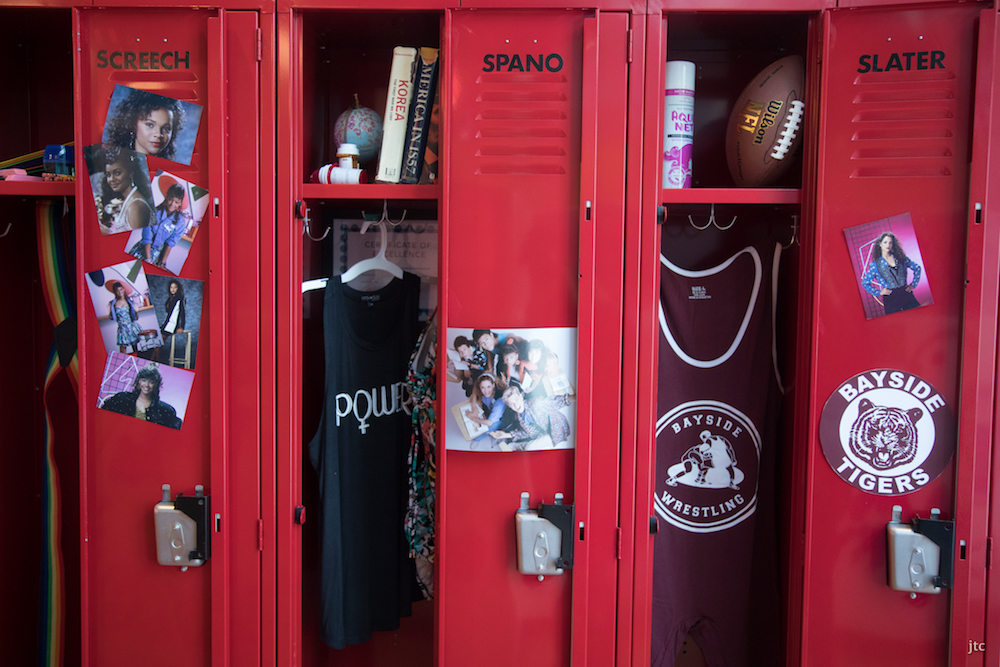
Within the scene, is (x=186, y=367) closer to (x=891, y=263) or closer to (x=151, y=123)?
(x=151, y=123)

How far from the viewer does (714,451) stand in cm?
162

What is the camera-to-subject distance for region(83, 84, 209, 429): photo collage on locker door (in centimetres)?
144

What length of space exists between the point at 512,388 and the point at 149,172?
107 centimetres

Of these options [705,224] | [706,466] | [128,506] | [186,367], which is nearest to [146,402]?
[186,367]

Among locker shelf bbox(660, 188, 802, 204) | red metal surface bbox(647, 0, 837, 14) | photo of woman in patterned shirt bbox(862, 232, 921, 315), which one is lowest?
photo of woman in patterned shirt bbox(862, 232, 921, 315)

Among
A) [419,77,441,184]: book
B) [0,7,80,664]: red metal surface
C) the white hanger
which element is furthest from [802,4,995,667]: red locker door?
[0,7,80,664]: red metal surface

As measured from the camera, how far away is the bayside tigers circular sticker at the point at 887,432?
4.53 ft

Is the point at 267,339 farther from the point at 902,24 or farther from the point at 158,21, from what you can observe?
the point at 902,24

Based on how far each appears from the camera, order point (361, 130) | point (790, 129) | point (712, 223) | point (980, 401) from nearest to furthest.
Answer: point (980, 401)
point (790, 129)
point (361, 130)
point (712, 223)

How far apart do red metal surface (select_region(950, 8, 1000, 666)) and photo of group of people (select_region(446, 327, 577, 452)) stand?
94 cm

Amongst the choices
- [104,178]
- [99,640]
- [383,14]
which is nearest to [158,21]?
[104,178]

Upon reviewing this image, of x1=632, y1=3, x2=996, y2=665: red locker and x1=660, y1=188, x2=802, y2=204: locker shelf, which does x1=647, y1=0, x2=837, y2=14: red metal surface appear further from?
x1=660, y1=188, x2=802, y2=204: locker shelf

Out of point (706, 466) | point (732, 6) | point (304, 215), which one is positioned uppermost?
point (732, 6)

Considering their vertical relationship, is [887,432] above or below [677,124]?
below
